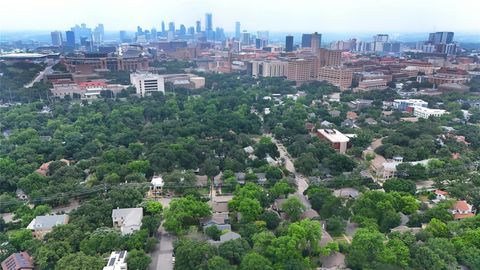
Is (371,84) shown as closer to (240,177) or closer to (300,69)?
(300,69)

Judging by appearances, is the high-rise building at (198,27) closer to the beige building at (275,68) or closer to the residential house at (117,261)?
the beige building at (275,68)

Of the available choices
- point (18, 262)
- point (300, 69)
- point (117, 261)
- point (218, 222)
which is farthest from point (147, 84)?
point (117, 261)

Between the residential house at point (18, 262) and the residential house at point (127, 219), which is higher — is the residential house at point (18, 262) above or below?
below

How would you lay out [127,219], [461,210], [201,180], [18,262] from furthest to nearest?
1. [201,180]
2. [461,210]
3. [127,219]
4. [18,262]

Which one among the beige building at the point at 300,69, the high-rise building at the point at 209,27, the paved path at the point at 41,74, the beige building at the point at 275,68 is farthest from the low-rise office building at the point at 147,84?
the high-rise building at the point at 209,27

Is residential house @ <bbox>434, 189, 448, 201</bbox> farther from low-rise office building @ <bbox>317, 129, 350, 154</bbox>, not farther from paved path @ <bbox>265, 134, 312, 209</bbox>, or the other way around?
low-rise office building @ <bbox>317, 129, 350, 154</bbox>

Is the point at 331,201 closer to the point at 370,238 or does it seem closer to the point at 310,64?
the point at 370,238
